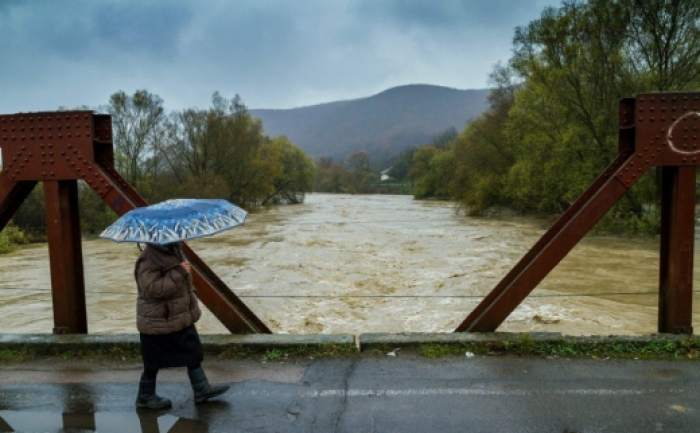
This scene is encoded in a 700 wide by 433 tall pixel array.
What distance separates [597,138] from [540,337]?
76.6 ft

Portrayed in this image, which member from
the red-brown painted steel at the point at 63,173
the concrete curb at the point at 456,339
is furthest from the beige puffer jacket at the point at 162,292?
the concrete curb at the point at 456,339

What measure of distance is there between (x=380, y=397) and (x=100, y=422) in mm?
2094

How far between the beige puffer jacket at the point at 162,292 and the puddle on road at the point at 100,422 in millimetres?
632

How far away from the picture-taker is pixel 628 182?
16.6ft

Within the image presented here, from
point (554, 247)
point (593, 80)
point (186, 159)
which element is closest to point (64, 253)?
point (554, 247)

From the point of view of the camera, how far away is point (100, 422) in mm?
3957

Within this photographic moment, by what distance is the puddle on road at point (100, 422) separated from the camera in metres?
3.85

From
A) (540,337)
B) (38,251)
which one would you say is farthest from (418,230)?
(540,337)

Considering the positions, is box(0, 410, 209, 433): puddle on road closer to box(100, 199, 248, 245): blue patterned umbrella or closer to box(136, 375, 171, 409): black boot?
box(136, 375, 171, 409): black boot

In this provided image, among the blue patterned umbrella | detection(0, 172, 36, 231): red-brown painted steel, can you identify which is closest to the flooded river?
detection(0, 172, 36, 231): red-brown painted steel

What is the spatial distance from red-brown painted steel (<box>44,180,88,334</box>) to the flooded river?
16.4ft

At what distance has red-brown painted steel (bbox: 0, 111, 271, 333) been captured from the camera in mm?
5270

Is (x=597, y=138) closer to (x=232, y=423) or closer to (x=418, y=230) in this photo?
(x=418, y=230)

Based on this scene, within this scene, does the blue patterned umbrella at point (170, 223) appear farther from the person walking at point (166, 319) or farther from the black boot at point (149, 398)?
the black boot at point (149, 398)
